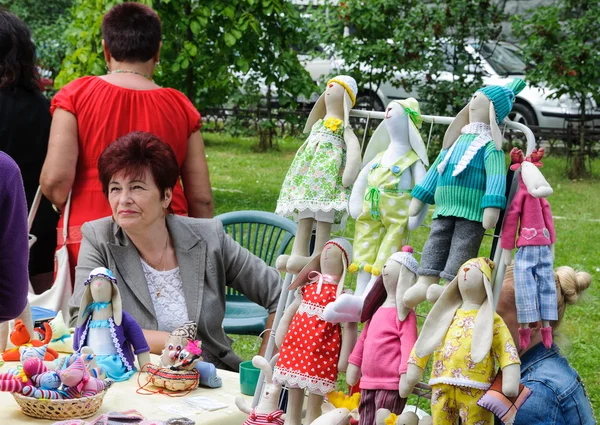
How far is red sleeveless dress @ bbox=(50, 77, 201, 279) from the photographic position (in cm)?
325

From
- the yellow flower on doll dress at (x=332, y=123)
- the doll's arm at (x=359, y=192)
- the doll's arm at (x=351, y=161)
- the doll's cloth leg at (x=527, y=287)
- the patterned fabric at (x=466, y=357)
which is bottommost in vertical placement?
the patterned fabric at (x=466, y=357)

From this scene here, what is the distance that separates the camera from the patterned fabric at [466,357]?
6.04ft

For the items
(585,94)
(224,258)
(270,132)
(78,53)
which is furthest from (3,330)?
(270,132)

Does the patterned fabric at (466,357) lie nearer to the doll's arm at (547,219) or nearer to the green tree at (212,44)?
the doll's arm at (547,219)

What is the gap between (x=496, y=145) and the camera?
6.44 feet

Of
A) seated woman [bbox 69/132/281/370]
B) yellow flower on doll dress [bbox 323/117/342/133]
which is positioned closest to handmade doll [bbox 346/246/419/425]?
yellow flower on doll dress [bbox 323/117/342/133]

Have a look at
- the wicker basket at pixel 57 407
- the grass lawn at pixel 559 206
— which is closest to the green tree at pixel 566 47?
the grass lawn at pixel 559 206

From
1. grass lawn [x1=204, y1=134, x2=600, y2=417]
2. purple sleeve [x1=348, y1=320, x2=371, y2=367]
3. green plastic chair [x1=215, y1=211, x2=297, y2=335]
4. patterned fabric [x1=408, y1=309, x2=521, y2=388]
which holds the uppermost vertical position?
patterned fabric [x1=408, y1=309, x2=521, y2=388]

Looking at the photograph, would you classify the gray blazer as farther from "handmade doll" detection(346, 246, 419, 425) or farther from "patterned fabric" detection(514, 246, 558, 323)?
"patterned fabric" detection(514, 246, 558, 323)

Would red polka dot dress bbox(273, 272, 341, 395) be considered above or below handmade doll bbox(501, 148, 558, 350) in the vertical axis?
below

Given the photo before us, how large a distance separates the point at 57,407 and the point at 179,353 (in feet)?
1.26

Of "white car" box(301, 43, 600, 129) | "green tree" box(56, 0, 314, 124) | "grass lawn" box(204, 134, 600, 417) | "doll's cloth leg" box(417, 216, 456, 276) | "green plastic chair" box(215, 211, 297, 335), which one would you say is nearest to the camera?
"doll's cloth leg" box(417, 216, 456, 276)

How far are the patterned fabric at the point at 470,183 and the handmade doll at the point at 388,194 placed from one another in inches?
5.6

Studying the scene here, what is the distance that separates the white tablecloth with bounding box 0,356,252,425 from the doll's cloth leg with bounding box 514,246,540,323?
826 mm
